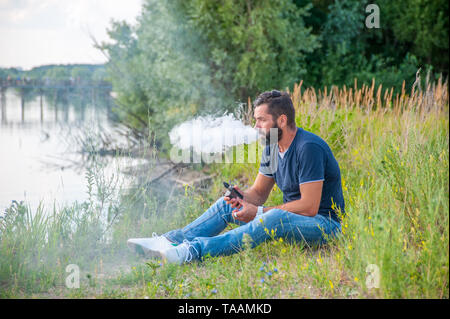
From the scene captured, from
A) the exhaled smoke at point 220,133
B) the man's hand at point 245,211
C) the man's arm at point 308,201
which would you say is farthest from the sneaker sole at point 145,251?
the exhaled smoke at point 220,133

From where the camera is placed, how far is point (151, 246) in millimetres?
3408

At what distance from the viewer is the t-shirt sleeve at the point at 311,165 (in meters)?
3.17

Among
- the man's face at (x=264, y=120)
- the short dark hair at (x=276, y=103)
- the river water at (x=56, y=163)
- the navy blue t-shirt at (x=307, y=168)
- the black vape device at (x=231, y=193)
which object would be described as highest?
the short dark hair at (x=276, y=103)

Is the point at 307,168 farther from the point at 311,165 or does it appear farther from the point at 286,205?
the point at 286,205

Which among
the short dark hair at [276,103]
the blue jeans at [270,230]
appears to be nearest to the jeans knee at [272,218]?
the blue jeans at [270,230]

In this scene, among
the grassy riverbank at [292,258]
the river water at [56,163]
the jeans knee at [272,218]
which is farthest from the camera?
the river water at [56,163]

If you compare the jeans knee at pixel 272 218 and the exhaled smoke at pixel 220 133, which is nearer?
the jeans knee at pixel 272 218

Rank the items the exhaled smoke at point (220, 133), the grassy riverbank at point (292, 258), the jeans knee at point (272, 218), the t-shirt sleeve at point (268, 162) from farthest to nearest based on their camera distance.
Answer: the exhaled smoke at point (220, 133)
the t-shirt sleeve at point (268, 162)
the jeans knee at point (272, 218)
the grassy riverbank at point (292, 258)

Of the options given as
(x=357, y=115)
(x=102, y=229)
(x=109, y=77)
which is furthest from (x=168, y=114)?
(x=102, y=229)

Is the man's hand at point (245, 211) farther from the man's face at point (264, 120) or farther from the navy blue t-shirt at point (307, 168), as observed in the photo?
the man's face at point (264, 120)

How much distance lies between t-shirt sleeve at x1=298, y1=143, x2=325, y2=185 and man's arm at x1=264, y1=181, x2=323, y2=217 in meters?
0.04

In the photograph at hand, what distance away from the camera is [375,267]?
263cm

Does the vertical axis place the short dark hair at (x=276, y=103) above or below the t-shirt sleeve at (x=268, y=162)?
above

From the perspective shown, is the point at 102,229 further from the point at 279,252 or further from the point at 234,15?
the point at 234,15
